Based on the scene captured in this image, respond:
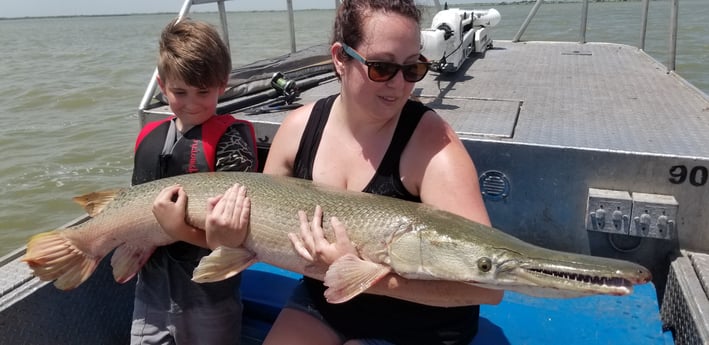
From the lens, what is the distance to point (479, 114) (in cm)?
392

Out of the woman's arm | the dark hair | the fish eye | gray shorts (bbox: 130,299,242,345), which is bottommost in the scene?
gray shorts (bbox: 130,299,242,345)

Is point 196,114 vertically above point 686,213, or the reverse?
point 196,114

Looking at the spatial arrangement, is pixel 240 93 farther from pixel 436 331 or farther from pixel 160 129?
pixel 436 331

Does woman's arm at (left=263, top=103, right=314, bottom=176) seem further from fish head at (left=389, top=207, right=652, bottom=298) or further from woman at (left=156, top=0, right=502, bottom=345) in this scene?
fish head at (left=389, top=207, right=652, bottom=298)

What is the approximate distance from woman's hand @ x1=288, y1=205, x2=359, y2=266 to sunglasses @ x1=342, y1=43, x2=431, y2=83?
58cm

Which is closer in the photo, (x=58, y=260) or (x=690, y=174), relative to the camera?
(x=58, y=260)

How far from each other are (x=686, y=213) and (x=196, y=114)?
2580 millimetres

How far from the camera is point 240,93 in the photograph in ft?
14.7

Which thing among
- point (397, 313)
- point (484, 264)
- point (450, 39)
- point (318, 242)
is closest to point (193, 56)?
point (318, 242)

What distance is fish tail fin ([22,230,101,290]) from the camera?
8.53ft

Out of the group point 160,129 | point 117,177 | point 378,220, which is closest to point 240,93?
point 160,129

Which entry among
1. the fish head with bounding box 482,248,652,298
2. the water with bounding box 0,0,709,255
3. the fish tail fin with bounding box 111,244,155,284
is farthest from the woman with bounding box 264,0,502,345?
the water with bounding box 0,0,709,255

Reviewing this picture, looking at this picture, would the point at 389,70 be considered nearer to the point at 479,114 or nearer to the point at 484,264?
the point at 484,264

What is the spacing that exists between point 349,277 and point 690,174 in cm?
199
